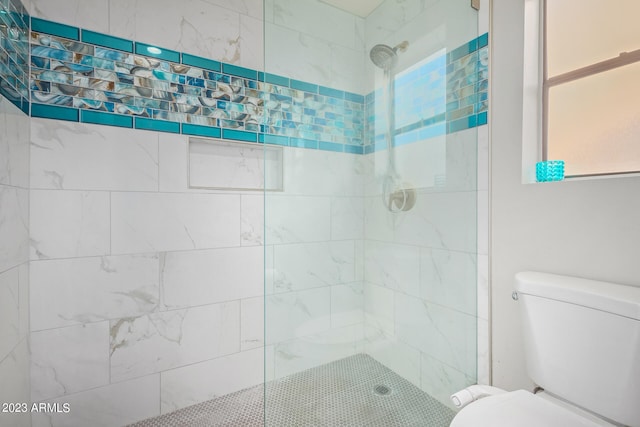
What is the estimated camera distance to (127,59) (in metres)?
1.50

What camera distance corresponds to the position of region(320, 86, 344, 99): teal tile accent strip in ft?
4.33

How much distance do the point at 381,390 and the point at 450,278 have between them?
0.61 meters

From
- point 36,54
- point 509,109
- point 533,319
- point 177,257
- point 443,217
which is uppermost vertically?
point 36,54

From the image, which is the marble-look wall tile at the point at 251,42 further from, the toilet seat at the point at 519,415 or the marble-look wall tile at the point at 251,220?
the toilet seat at the point at 519,415

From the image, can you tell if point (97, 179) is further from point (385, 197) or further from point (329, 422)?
point (329, 422)

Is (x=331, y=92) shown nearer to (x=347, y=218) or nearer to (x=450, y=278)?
(x=347, y=218)

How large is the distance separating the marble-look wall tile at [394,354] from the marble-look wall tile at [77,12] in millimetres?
1969

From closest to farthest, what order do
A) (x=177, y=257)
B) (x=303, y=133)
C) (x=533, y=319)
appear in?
(x=533, y=319) < (x=303, y=133) < (x=177, y=257)

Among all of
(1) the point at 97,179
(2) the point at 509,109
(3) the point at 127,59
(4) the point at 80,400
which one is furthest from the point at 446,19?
(4) the point at 80,400

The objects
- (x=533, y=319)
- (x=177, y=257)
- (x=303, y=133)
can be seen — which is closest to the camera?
(x=533, y=319)

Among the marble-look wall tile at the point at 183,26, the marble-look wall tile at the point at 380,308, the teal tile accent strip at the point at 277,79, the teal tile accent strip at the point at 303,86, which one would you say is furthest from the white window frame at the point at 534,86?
the marble-look wall tile at the point at 183,26

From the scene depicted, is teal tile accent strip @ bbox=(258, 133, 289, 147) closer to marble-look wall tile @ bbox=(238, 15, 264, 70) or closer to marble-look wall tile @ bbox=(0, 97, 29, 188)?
marble-look wall tile @ bbox=(238, 15, 264, 70)

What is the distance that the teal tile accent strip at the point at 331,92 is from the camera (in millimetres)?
1319

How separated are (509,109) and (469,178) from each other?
0.34m
